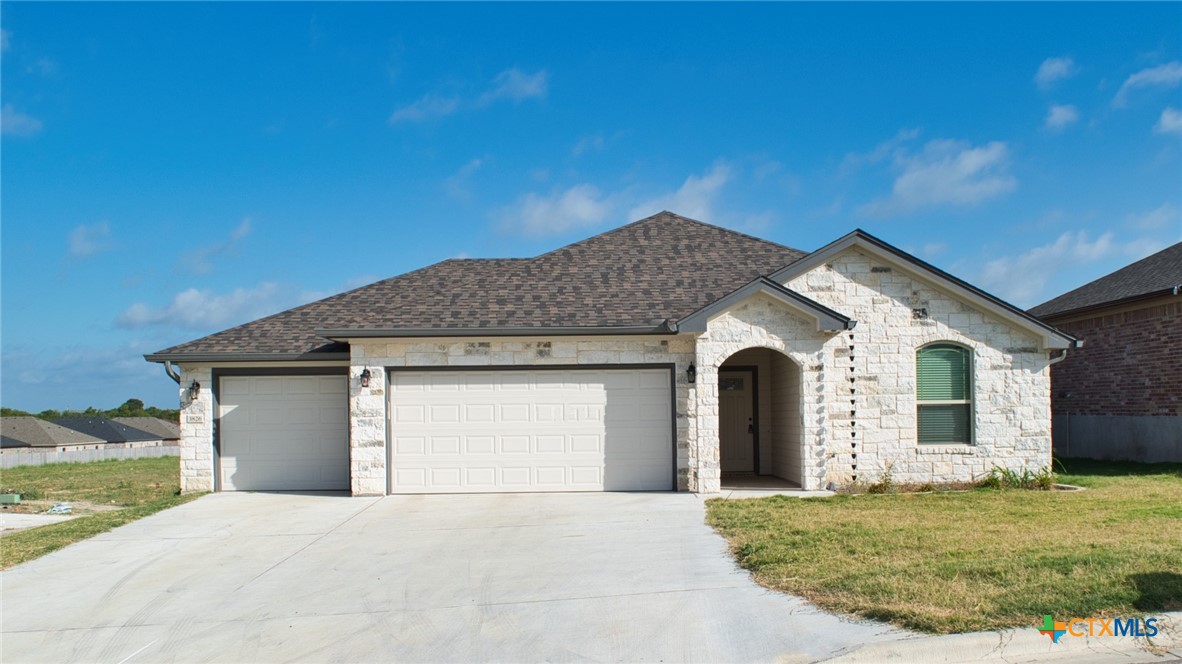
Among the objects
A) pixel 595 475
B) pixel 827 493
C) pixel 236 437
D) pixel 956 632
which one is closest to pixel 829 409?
pixel 827 493

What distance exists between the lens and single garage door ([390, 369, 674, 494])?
15.7m

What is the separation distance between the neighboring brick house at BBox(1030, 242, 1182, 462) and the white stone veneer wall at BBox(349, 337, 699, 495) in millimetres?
10575

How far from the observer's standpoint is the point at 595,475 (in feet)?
51.6

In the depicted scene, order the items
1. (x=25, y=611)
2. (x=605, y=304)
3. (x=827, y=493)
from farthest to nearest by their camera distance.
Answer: (x=605, y=304) → (x=827, y=493) → (x=25, y=611)

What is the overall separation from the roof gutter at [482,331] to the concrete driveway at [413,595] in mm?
3260

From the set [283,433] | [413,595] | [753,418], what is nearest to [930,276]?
[753,418]

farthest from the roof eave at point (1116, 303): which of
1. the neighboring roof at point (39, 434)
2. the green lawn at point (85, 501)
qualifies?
the neighboring roof at point (39, 434)

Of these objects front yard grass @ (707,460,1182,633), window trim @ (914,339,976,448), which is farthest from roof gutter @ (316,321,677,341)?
window trim @ (914,339,976,448)

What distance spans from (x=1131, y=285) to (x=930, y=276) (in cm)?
836

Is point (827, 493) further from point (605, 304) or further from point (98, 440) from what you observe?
point (98, 440)

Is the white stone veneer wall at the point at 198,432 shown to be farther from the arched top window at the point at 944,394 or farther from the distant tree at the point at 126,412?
the distant tree at the point at 126,412

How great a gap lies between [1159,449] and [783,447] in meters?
8.69

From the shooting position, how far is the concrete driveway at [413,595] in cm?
700

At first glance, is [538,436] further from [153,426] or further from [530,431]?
[153,426]
